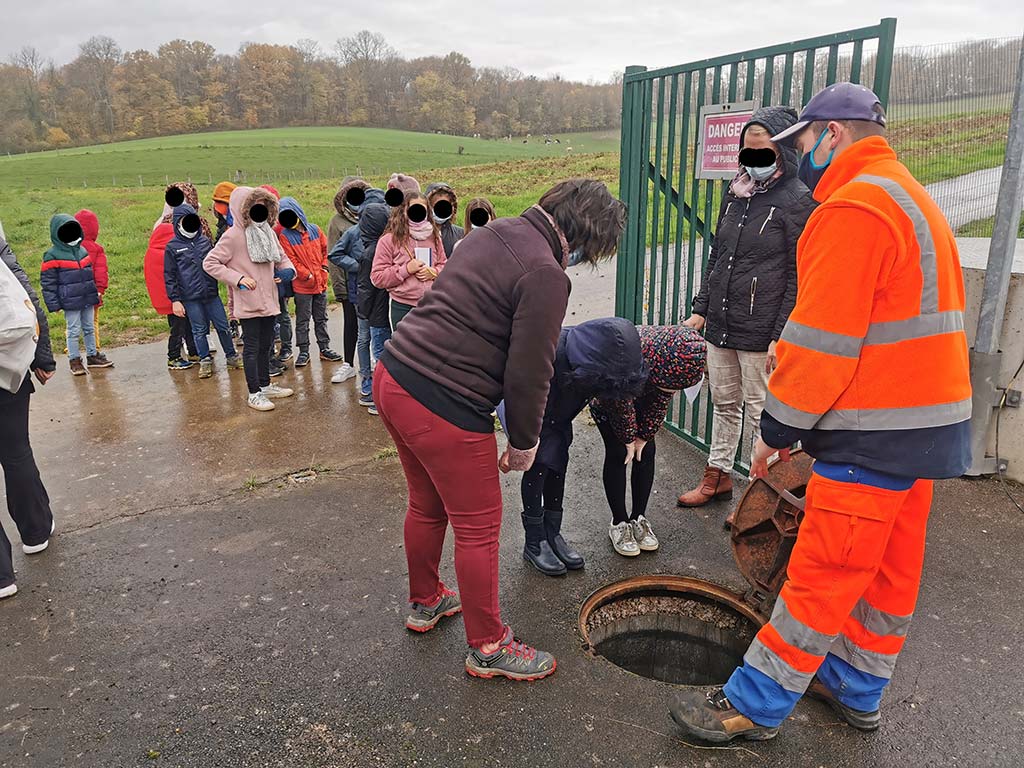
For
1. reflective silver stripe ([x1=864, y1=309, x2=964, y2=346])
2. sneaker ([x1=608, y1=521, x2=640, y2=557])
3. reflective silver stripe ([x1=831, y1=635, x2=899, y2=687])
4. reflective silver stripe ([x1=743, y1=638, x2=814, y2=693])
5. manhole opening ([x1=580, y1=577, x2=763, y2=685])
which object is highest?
reflective silver stripe ([x1=864, y1=309, x2=964, y2=346])

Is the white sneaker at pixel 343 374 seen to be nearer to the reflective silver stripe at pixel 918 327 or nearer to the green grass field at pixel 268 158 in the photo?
the reflective silver stripe at pixel 918 327

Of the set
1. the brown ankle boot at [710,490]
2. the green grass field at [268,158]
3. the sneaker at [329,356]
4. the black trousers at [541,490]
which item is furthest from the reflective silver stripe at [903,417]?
the green grass field at [268,158]

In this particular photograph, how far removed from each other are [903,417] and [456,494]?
1598 millimetres

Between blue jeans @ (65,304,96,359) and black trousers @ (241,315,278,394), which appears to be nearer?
black trousers @ (241,315,278,394)

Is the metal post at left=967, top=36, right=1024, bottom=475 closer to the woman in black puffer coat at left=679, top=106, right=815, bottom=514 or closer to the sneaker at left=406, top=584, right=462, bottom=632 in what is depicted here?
the woman in black puffer coat at left=679, top=106, right=815, bottom=514

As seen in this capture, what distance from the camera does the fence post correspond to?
3.64 m

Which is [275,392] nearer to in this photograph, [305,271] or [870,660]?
[305,271]

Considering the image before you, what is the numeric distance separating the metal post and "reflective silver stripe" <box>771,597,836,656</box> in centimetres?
283

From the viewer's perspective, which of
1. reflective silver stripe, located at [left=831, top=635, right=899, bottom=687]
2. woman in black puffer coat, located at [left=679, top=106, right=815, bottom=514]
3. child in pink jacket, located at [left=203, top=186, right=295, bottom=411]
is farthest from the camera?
child in pink jacket, located at [left=203, top=186, right=295, bottom=411]

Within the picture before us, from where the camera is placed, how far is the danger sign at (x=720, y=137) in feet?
14.5

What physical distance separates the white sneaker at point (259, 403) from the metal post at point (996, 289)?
5.44 metres

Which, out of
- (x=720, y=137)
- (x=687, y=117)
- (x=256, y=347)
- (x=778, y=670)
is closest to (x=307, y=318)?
(x=256, y=347)

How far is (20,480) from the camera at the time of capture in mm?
3990

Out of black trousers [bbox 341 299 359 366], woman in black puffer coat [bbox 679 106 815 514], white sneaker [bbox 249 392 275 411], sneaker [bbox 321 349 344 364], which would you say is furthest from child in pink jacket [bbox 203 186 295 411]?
woman in black puffer coat [bbox 679 106 815 514]
